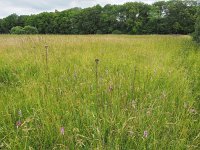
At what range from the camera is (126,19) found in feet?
196

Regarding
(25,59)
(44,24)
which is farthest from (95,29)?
(25,59)

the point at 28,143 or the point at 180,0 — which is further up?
the point at 180,0

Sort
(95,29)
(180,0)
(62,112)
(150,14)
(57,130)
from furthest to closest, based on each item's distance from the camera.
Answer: (95,29)
(150,14)
(180,0)
(62,112)
(57,130)

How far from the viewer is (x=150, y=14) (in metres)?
54.8

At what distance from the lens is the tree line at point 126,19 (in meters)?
48.4

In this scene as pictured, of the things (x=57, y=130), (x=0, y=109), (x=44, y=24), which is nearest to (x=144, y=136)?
(x=57, y=130)

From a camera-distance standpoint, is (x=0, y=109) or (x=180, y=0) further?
(x=180, y=0)

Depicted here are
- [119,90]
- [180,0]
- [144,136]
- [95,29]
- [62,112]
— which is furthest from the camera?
[95,29]

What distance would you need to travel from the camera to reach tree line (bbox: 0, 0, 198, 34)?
159 feet

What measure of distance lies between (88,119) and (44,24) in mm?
75641

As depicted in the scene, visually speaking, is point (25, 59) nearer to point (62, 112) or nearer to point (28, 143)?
point (62, 112)

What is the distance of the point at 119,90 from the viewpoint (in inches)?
107

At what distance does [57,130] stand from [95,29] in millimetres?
60256

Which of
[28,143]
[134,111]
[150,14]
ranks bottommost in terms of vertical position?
[28,143]
